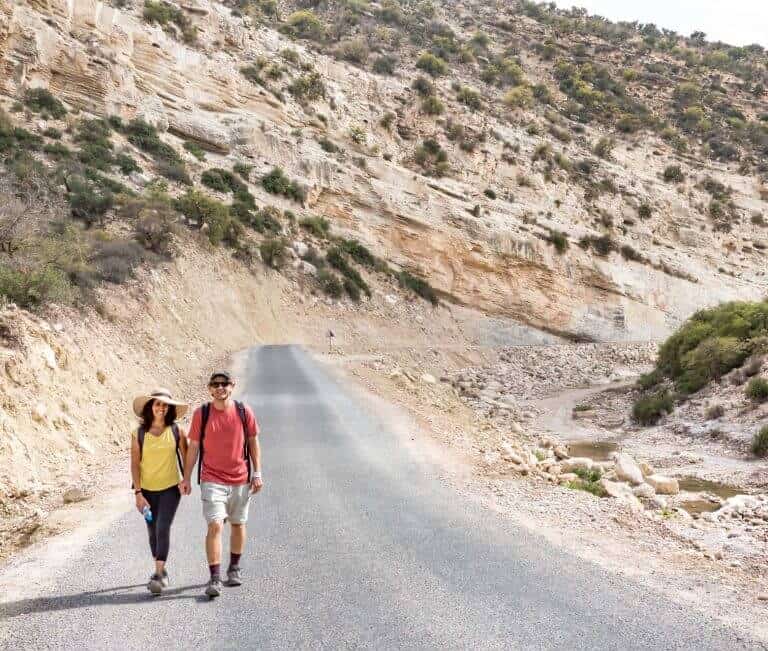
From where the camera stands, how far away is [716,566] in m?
5.50

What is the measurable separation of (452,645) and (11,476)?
20.5 ft

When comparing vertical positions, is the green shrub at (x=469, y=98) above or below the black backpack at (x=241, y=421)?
above

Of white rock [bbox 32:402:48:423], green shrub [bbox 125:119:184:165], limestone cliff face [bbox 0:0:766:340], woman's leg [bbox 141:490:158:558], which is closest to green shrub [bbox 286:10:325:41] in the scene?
limestone cliff face [bbox 0:0:766:340]

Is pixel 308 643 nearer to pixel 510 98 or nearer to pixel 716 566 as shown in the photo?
pixel 716 566

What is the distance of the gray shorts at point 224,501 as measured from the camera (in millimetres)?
4473

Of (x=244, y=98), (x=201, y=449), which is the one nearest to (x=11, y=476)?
(x=201, y=449)

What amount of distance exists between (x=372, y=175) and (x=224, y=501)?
3706cm

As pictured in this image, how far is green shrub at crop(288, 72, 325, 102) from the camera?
42.8 meters

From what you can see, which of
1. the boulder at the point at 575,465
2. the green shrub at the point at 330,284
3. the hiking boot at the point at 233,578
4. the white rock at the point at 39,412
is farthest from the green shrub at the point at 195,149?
the hiking boot at the point at 233,578

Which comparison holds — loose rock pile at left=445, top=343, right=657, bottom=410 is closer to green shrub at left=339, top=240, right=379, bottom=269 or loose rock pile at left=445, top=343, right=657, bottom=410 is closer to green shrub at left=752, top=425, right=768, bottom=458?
green shrub at left=752, top=425, right=768, bottom=458

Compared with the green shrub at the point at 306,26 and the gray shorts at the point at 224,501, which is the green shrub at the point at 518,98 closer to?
the green shrub at the point at 306,26

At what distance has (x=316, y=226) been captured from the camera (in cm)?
3647

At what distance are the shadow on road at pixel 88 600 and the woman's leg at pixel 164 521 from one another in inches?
7.6

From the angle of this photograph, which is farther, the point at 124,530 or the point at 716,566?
the point at 124,530
